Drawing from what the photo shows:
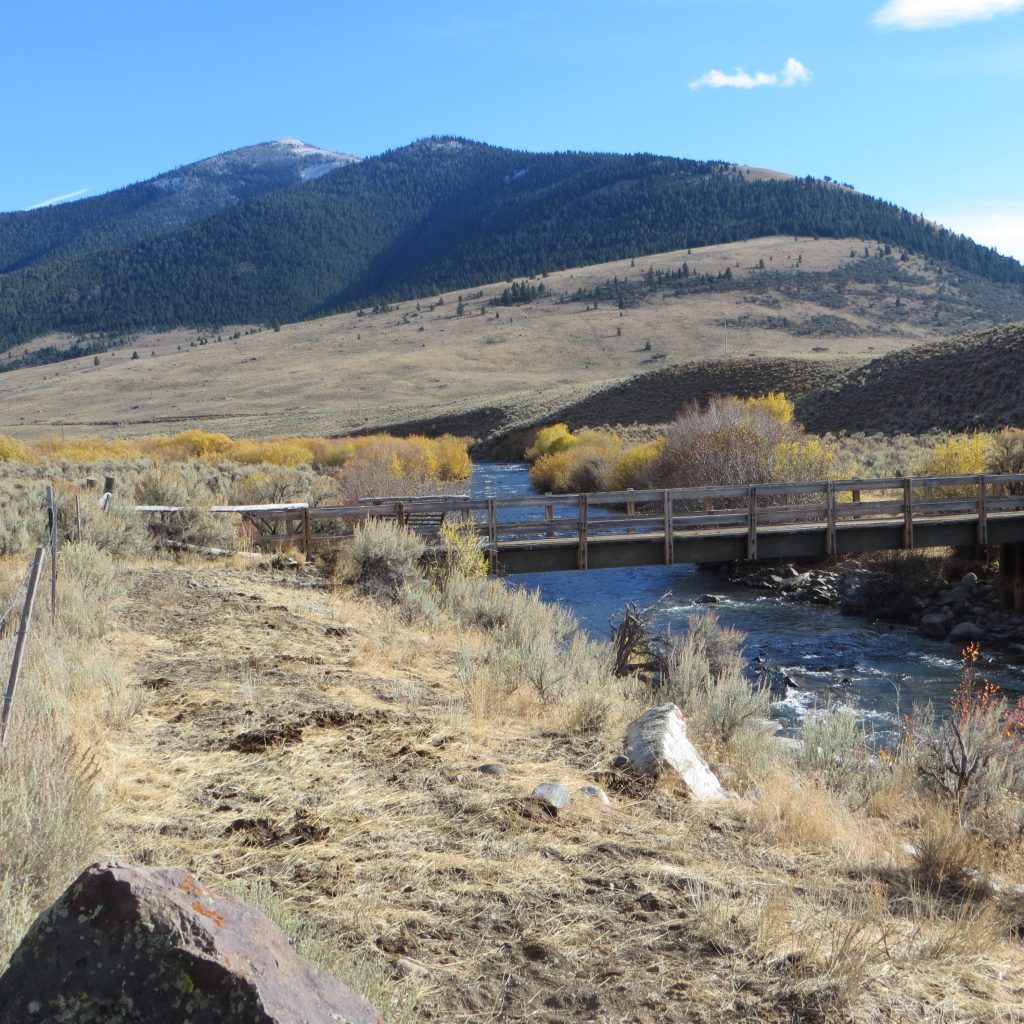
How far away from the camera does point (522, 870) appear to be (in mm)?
4480

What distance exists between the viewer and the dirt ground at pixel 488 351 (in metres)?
80.9

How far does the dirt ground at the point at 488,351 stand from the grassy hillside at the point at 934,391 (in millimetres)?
14678

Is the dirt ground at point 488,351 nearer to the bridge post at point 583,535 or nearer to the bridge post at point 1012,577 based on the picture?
the bridge post at point 1012,577

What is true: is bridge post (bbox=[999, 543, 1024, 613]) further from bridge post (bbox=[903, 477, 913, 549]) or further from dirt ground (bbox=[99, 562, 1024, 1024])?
dirt ground (bbox=[99, 562, 1024, 1024])

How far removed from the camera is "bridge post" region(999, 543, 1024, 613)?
61.7ft

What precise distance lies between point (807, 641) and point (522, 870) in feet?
44.8

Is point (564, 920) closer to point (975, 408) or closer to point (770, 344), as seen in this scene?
point (975, 408)

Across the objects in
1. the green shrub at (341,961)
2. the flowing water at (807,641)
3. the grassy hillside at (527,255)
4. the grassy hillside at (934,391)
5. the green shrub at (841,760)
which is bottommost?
the flowing water at (807,641)

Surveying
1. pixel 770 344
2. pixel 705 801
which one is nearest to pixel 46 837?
pixel 705 801

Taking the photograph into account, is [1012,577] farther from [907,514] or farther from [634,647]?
[634,647]

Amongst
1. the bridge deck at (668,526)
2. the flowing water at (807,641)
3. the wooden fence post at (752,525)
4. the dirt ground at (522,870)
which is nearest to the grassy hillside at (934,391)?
the bridge deck at (668,526)

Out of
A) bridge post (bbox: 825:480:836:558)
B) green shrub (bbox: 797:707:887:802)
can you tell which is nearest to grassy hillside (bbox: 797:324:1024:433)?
bridge post (bbox: 825:480:836:558)

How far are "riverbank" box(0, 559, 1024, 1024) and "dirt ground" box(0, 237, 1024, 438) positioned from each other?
184 feet

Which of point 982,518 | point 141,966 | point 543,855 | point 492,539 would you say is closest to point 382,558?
point 492,539
